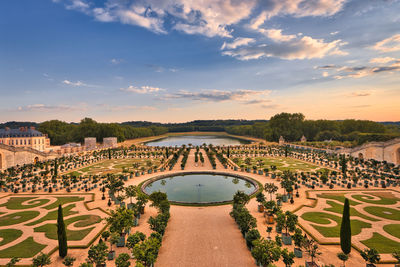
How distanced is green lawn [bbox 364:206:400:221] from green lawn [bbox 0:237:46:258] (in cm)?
3301

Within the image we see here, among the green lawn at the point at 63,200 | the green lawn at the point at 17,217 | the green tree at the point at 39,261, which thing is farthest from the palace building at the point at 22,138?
the green tree at the point at 39,261

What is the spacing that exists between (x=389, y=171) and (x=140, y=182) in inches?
1934

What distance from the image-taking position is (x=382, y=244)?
16.9 metres

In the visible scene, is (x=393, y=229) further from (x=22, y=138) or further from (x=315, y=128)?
(x=315, y=128)

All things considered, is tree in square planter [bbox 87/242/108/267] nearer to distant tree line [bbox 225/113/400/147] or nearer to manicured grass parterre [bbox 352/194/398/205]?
manicured grass parterre [bbox 352/194/398/205]

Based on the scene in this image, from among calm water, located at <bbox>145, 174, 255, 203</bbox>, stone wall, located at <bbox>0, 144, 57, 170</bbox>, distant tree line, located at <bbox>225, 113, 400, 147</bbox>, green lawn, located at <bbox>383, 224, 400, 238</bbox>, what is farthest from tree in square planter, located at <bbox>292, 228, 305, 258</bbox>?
distant tree line, located at <bbox>225, 113, 400, 147</bbox>

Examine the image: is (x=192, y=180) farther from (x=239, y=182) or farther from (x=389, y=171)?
(x=389, y=171)

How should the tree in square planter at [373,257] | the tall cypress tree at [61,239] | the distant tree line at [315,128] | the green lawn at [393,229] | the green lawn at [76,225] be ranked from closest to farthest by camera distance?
the tree in square planter at [373,257], the tall cypress tree at [61,239], the green lawn at [76,225], the green lawn at [393,229], the distant tree line at [315,128]

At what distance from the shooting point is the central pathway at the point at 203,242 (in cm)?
1474

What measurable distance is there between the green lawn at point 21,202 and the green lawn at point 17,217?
2027 mm

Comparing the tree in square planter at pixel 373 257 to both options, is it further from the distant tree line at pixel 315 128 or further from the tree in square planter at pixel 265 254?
the distant tree line at pixel 315 128

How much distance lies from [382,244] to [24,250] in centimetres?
2898

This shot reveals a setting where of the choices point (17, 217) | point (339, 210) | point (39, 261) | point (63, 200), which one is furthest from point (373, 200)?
point (17, 217)

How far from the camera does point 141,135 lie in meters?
156
